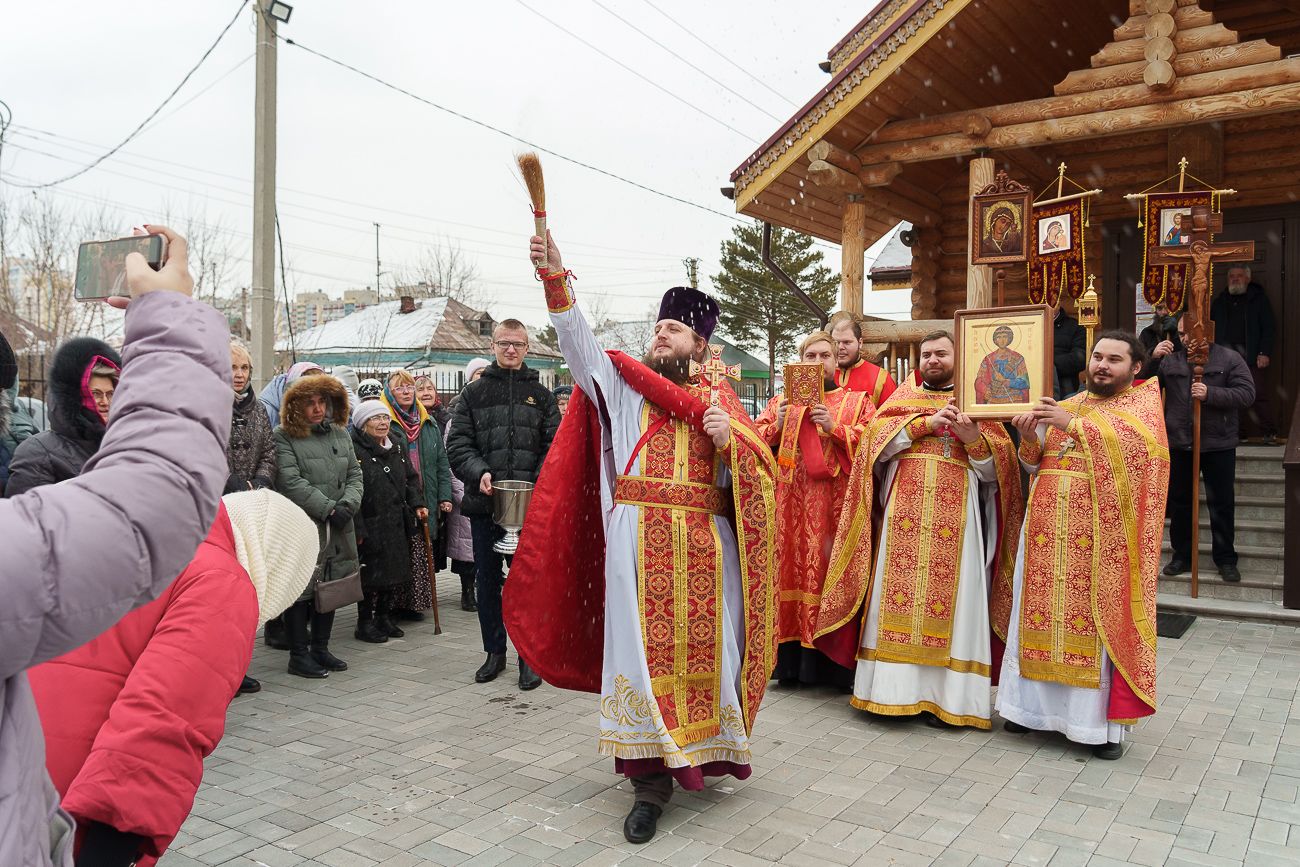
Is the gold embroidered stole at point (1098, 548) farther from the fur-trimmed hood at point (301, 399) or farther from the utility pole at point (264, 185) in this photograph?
the utility pole at point (264, 185)

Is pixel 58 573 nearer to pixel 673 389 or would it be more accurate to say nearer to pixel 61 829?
pixel 61 829

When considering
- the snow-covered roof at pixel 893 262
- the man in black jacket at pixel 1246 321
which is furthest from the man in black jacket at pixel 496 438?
the snow-covered roof at pixel 893 262

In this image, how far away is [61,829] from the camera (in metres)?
1.37

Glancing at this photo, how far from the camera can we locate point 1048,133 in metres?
9.47

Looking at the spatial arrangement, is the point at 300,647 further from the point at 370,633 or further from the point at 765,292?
the point at 765,292

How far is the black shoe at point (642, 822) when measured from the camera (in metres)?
3.70

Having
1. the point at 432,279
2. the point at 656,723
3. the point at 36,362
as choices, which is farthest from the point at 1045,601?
the point at 432,279

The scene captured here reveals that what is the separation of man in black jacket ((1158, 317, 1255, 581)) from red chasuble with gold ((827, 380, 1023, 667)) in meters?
3.50

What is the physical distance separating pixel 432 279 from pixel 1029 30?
35.3 meters

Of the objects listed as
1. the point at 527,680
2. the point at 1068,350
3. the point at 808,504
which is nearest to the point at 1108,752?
the point at 808,504

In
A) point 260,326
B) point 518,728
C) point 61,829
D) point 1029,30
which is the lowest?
point 518,728

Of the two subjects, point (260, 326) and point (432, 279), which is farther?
point (432, 279)

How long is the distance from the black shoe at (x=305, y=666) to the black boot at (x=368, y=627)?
0.85m

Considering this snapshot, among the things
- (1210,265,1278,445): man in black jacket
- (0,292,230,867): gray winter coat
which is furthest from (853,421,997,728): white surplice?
(1210,265,1278,445): man in black jacket
